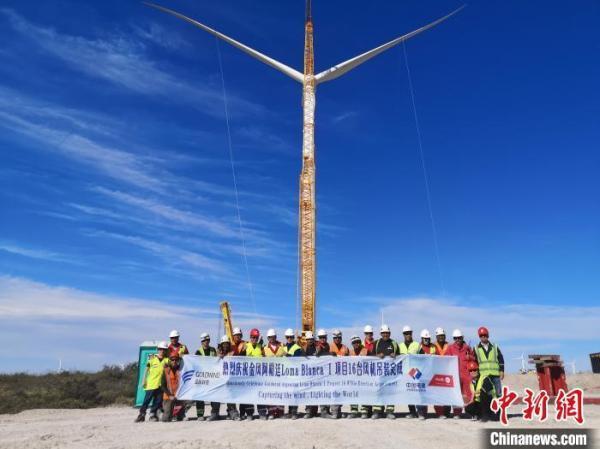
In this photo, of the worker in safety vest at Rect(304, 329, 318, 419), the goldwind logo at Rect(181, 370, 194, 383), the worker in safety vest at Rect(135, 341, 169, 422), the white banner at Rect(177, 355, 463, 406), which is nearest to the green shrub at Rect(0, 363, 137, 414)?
the worker in safety vest at Rect(135, 341, 169, 422)

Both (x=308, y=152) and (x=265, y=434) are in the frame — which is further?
(x=308, y=152)

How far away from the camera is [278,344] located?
44.9 ft

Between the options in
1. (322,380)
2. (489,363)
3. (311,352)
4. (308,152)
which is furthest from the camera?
(308,152)

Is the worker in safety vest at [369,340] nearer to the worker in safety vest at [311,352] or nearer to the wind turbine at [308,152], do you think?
the worker in safety vest at [311,352]

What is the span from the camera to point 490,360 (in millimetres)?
12273

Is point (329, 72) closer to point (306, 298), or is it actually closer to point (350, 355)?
point (306, 298)

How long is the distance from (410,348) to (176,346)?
605cm

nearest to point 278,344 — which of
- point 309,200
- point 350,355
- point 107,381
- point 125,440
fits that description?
point 350,355

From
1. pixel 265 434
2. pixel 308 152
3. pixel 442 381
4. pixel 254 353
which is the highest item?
pixel 308 152

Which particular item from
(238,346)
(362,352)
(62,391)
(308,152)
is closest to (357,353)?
(362,352)

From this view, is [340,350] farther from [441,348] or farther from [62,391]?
[62,391]

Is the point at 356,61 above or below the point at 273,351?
above

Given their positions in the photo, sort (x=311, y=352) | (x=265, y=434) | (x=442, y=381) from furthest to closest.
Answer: (x=311, y=352) → (x=442, y=381) → (x=265, y=434)

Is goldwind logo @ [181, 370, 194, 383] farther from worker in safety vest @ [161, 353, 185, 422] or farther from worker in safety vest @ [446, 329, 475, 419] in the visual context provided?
worker in safety vest @ [446, 329, 475, 419]
